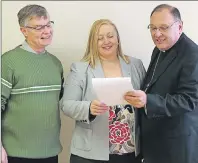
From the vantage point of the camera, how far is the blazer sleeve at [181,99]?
162cm

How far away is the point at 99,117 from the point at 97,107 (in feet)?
0.61

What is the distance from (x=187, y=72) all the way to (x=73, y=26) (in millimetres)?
1129

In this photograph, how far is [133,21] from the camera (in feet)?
8.18

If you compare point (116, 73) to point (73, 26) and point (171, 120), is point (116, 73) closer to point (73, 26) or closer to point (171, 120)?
point (171, 120)

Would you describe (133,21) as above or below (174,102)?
above

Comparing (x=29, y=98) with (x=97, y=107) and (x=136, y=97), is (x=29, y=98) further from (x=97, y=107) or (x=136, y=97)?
(x=136, y=97)

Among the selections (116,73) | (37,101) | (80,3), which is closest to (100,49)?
(116,73)

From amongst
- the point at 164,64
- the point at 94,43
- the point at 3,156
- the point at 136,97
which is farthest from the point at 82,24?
the point at 3,156

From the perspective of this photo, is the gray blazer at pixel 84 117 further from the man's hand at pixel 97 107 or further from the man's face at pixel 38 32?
the man's face at pixel 38 32

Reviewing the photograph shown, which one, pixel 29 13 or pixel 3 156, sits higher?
pixel 29 13

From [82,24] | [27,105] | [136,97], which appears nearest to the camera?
[136,97]

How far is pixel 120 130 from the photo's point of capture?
6.11 ft

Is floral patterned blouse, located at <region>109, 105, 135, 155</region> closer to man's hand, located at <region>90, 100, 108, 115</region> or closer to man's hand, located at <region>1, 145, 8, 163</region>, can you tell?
man's hand, located at <region>90, 100, 108, 115</region>

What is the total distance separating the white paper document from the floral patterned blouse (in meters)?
0.22
